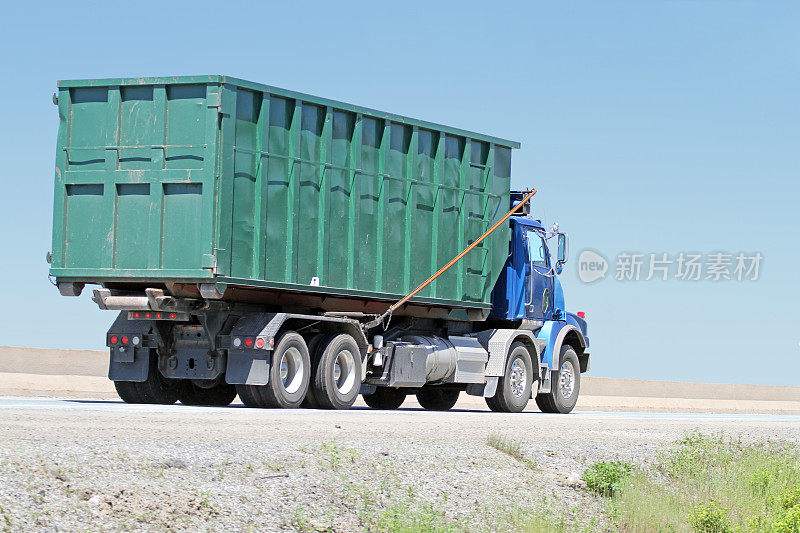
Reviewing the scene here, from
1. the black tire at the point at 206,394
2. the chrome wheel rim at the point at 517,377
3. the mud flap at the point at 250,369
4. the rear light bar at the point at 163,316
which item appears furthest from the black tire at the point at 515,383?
the rear light bar at the point at 163,316

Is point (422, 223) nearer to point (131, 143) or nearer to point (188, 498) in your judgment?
point (131, 143)

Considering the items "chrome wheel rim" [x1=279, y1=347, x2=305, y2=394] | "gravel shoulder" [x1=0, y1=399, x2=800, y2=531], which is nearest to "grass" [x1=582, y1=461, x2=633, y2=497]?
"gravel shoulder" [x1=0, y1=399, x2=800, y2=531]

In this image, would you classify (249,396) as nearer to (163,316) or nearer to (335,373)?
(335,373)

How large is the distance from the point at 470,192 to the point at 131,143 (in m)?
6.39

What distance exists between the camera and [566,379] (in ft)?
72.8

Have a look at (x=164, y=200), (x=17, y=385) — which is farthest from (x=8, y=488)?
(x=17, y=385)

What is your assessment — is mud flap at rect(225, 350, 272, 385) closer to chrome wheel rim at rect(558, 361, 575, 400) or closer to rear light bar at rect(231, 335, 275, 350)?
rear light bar at rect(231, 335, 275, 350)

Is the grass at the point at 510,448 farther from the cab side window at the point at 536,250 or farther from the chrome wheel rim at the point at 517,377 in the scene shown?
the cab side window at the point at 536,250

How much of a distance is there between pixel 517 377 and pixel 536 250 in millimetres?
2416

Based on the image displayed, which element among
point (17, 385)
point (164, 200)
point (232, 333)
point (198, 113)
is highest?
point (198, 113)

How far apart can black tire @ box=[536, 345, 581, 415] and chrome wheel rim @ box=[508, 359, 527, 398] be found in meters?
0.82

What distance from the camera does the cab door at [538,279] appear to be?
2153cm

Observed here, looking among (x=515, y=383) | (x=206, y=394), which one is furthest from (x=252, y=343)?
(x=515, y=383)

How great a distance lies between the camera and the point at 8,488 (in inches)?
290
